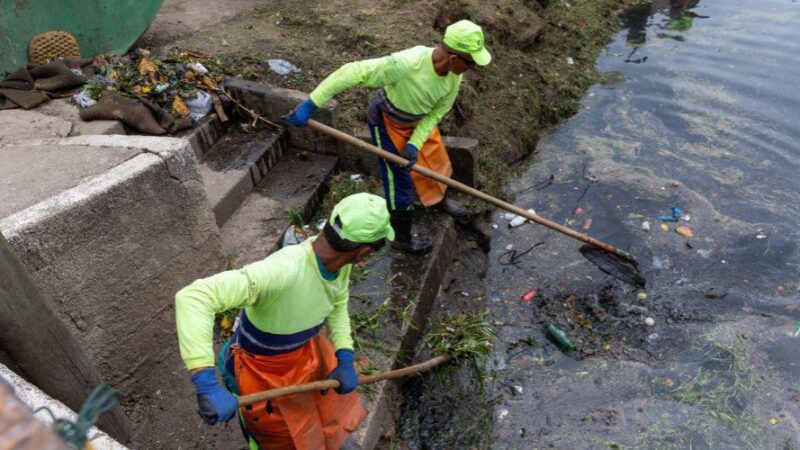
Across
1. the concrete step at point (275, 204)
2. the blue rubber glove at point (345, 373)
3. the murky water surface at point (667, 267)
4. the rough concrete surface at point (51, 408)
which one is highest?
the rough concrete surface at point (51, 408)

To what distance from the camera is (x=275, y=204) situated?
16.5 feet

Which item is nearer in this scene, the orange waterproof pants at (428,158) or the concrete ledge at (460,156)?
the orange waterproof pants at (428,158)

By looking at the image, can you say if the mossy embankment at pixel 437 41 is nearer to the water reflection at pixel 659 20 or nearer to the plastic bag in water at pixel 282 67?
the plastic bag in water at pixel 282 67

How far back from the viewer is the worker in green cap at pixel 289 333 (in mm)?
2363

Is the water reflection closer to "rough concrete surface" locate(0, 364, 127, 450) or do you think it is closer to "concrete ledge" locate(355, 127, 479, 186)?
"concrete ledge" locate(355, 127, 479, 186)

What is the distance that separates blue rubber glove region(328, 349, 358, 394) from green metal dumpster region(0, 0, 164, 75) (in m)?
4.63

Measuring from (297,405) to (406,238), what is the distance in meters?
2.23

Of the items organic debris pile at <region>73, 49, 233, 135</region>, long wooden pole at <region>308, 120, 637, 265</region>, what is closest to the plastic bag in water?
organic debris pile at <region>73, 49, 233, 135</region>

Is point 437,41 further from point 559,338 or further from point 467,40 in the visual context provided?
point 559,338

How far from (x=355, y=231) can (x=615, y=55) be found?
8348 millimetres

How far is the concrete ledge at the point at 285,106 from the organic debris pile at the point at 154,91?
21 cm

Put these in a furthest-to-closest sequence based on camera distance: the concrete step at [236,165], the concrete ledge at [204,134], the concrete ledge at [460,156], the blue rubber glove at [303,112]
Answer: the concrete ledge at [460,156] < the concrete ledge at [204,134] < the concrete step at [236,165] < the blue rubber glove at [303,112]

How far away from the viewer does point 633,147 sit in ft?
23.6

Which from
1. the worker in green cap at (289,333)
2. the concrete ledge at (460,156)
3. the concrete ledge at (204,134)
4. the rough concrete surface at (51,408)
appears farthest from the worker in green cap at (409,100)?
the rough concrete surface at (51,408)
